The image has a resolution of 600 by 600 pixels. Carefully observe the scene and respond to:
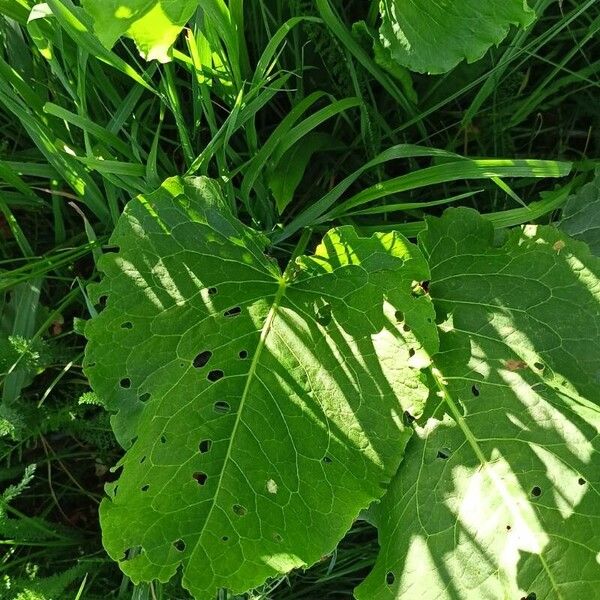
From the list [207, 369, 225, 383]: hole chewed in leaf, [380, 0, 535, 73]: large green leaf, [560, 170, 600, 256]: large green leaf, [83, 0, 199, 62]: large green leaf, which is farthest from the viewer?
[560, 170, 600, 256]: large green leaf

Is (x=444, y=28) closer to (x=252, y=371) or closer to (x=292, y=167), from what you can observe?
(x=292, y=167)

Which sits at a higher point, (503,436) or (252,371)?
(252,371)

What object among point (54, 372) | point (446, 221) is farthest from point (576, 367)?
point (54, 372)

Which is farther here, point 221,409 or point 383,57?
point 383,57

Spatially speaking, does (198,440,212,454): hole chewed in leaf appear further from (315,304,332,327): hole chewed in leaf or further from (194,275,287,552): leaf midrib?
(315,304,332,327): hole chewed in leaf

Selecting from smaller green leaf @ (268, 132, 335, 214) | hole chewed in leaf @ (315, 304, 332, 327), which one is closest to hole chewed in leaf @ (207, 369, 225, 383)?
hole chewed in leaf @ (315, 304, 332, 327)

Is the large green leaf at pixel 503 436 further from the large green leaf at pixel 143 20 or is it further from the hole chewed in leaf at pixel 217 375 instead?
the large green leaf at pixel 143 20

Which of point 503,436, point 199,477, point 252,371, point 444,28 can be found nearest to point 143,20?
point 444,28
